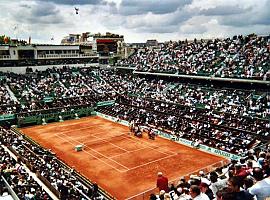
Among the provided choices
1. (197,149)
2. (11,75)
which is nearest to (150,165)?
(197,149)

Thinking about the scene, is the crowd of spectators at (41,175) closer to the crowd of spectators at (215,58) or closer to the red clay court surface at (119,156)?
the red clay court surface at (119,156)

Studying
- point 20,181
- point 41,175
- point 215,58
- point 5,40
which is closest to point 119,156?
point 41,175

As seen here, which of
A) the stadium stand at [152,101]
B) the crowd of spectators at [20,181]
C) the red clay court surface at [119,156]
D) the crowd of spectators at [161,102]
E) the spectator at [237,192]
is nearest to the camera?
the spectator at [237,192]

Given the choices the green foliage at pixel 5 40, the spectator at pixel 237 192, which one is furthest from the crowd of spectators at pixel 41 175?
the green foliage at pixel 5 40

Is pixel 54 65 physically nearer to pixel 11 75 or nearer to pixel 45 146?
pixel 11 75

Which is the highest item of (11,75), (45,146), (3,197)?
(11,75)
